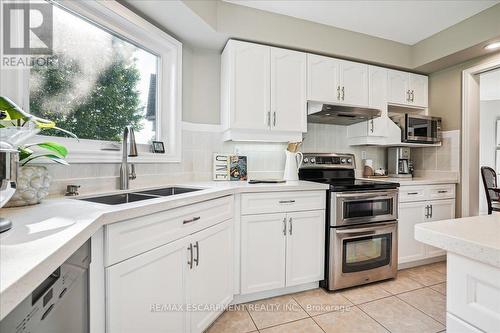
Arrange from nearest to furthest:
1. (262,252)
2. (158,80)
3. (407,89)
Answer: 1. (262,252)
2. (158,80)
3. (407,89)

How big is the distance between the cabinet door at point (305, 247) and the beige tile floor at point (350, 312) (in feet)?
0.56

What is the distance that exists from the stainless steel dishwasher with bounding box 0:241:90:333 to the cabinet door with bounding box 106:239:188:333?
0.12 m

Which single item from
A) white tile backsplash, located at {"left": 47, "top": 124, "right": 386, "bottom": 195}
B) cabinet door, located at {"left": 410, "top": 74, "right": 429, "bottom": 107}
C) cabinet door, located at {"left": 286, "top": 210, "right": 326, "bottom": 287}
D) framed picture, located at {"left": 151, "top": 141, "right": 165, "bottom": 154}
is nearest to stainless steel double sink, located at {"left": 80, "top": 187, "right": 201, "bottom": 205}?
white tile backsplash, located at {"left": 47, "top": 124, "right": 386, "bottom": 195}

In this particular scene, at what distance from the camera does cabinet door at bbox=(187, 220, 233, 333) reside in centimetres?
138

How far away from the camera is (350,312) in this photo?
1769mm

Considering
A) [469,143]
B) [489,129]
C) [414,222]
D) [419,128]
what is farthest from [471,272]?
[489,129]

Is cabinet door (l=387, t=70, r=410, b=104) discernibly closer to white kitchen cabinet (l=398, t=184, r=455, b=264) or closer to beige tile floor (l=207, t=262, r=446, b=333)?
white kitchen cabinet (l=398, t=184, r=455, b=264)

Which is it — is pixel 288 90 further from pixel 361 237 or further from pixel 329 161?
pixel 361 237

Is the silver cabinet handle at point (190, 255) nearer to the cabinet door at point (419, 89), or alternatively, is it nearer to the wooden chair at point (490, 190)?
the cabinet door at point (419, 89)

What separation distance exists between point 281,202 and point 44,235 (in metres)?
1.54

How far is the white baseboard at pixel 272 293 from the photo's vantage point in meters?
1.88

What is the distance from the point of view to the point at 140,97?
198 cm

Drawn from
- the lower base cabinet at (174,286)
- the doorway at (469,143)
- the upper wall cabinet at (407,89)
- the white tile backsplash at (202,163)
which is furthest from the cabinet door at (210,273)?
the doorway at (469,143)

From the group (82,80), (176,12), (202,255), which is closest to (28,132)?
(82,80)
